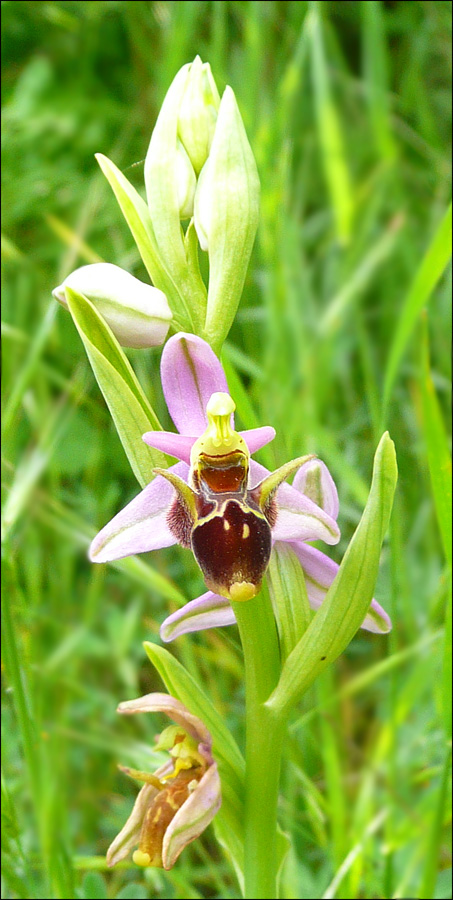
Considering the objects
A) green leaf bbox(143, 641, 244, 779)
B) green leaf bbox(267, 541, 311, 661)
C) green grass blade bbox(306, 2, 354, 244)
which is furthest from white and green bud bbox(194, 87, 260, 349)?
green grass blade bbox(306, 2, 354, 244)

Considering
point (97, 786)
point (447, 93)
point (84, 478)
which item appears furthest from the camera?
point (447, 93)

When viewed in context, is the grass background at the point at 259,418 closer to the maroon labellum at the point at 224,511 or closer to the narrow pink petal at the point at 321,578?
the narrow pink petal at the point at 321,578

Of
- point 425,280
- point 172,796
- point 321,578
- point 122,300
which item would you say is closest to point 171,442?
point 122,300

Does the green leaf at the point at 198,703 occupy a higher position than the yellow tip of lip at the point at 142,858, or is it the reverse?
the green leaf at the point at 198,703

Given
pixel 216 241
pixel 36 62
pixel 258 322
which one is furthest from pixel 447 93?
pixel 216 241

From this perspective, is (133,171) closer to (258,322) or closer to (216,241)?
(258,322)

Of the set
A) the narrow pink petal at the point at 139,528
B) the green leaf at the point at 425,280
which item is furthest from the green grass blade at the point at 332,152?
the narrow pink petal at the point at 139,528
